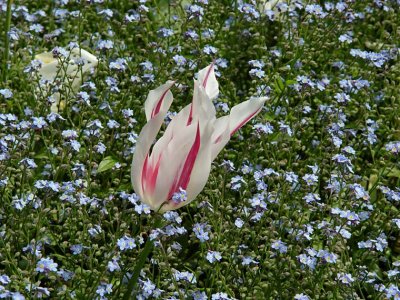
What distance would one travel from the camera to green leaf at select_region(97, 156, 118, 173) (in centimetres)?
403

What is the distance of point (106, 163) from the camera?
407 cm

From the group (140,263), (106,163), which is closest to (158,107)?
(140,263)

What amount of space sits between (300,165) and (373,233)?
1.69 feet

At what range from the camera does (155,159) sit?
283 centimetres

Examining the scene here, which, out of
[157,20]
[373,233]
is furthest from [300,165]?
[157,20]

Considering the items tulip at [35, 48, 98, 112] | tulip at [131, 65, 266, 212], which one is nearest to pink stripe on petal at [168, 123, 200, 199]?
tulip at [131, 65, 266, 212]

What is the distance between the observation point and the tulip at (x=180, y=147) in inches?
109

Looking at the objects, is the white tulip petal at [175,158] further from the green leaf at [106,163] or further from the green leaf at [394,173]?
the green leaf at [394,173]

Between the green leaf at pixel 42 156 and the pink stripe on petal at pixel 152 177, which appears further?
the green leaf at pixel 42 156

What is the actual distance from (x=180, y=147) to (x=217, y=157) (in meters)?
1.41

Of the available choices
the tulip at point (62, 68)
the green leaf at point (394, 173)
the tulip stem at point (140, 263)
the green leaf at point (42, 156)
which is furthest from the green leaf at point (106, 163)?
the green leaf at point (394, 173)

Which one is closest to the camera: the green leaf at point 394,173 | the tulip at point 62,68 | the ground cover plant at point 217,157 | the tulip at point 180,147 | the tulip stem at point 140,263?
the tulip at point 180,147

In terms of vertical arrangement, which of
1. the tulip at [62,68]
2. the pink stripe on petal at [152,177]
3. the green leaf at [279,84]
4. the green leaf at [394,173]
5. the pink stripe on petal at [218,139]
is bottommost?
the pink stripe on petal at [152,177]

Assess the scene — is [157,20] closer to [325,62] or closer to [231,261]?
[325,62]
